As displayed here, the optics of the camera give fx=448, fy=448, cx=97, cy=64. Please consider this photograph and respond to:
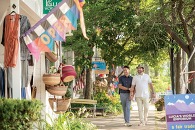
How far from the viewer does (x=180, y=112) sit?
8906 mm

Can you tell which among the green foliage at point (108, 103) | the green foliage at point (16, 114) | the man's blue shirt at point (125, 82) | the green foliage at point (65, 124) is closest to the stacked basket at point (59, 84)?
the green foliage at point (65, 124)

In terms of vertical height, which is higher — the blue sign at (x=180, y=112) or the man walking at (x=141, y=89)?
the man walking at (x=141, y=89)

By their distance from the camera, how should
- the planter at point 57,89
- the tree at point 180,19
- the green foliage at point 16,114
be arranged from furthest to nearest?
the tree at point 180,19 < the planter at point 57,89 < the green foliage at point 16,114

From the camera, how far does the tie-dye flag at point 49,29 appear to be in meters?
8.34

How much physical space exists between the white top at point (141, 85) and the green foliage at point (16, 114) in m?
6.12

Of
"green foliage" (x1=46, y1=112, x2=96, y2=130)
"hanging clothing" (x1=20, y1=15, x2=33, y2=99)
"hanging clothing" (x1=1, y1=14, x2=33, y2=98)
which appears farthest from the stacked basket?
"hanging clothing" (x1=1, y1=14, x2=33, y2=98)

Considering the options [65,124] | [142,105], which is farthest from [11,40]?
[142,105]

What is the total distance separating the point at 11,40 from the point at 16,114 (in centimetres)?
174

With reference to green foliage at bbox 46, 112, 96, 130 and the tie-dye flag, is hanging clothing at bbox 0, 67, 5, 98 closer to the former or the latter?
the tie-dye flag

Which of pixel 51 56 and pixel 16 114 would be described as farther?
pixel 51 56

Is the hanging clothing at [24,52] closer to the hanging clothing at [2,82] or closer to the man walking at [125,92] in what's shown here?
the hanging clothing at [2,82]

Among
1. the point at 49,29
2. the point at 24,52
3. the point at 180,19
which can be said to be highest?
the point at 180,19

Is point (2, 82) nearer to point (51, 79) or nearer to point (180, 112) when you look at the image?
point (51, 79)

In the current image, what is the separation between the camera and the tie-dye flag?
27.3ft
